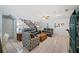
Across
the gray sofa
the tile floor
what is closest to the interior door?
the tile floor

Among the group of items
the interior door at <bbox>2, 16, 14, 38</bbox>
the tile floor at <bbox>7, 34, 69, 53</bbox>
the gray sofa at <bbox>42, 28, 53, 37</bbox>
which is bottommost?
the tile floor at <bbox>7, 34, 69, 53</bbox>

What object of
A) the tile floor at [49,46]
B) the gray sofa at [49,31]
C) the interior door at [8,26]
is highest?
the interior door at [8,26]

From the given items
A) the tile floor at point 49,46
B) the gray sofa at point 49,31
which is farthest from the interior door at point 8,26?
the gray sofa at point 49,31

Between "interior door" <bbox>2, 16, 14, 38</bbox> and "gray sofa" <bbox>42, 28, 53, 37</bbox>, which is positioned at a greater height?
"interior door" <bbox>2, 16, 14, 38</bbox>

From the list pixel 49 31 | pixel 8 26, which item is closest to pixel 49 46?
pixel 49 31

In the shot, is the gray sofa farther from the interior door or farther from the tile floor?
the interior door

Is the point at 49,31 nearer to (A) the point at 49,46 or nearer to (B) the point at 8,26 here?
(A) the point at 49,46

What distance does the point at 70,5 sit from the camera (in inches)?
87.7

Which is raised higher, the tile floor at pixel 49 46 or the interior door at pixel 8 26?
the interior door at pixel 8 26

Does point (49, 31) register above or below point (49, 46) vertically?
above

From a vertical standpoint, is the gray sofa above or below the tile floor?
above

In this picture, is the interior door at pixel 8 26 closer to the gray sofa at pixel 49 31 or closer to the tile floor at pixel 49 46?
the tile floor at pixel 49 46
